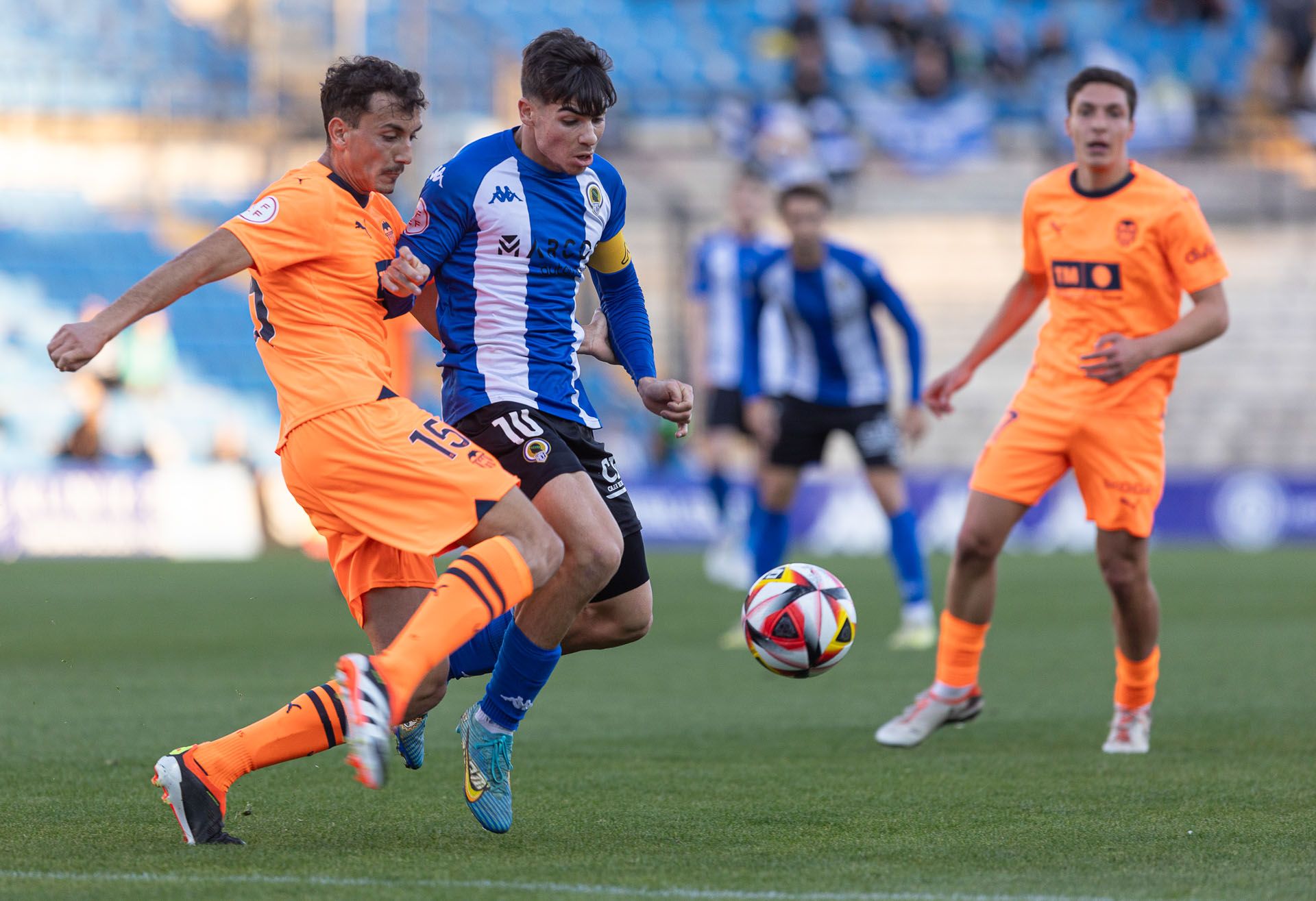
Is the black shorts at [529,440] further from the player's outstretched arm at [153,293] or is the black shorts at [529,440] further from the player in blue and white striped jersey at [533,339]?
the player's outstretched arm at [153,293]

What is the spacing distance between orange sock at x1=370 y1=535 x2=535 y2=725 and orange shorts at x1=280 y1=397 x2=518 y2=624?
0.10 metres

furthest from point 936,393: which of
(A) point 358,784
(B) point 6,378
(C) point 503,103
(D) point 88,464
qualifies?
(C) point 503,103

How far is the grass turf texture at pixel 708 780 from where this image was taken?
4.18 m

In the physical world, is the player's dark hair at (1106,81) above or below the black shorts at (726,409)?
above

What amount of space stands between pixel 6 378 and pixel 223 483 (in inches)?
139

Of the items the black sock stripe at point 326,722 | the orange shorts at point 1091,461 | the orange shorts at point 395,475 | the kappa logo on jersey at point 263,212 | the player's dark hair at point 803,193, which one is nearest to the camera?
the orange shorts at point 395,475

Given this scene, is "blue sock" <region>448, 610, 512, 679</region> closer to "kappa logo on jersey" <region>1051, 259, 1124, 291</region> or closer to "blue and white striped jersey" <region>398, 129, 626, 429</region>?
"blue and white striped jersey" <region>398, 129, 626, 429</region>

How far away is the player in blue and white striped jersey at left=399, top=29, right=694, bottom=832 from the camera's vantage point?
484 centimetres

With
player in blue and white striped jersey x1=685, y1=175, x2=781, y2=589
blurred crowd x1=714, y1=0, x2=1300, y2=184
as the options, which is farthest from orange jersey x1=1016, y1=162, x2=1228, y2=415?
blurred crowd x1=714, y1=0, x2=1300, y2=184

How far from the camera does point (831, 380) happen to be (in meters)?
10.2

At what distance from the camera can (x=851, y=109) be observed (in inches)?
926

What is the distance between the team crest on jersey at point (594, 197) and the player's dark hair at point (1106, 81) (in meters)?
2.01

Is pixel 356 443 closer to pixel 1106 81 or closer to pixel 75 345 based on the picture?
pixel 75 345

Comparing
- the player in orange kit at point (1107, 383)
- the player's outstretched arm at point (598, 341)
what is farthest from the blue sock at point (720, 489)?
the player's outstretched arm at point (598, 341)
